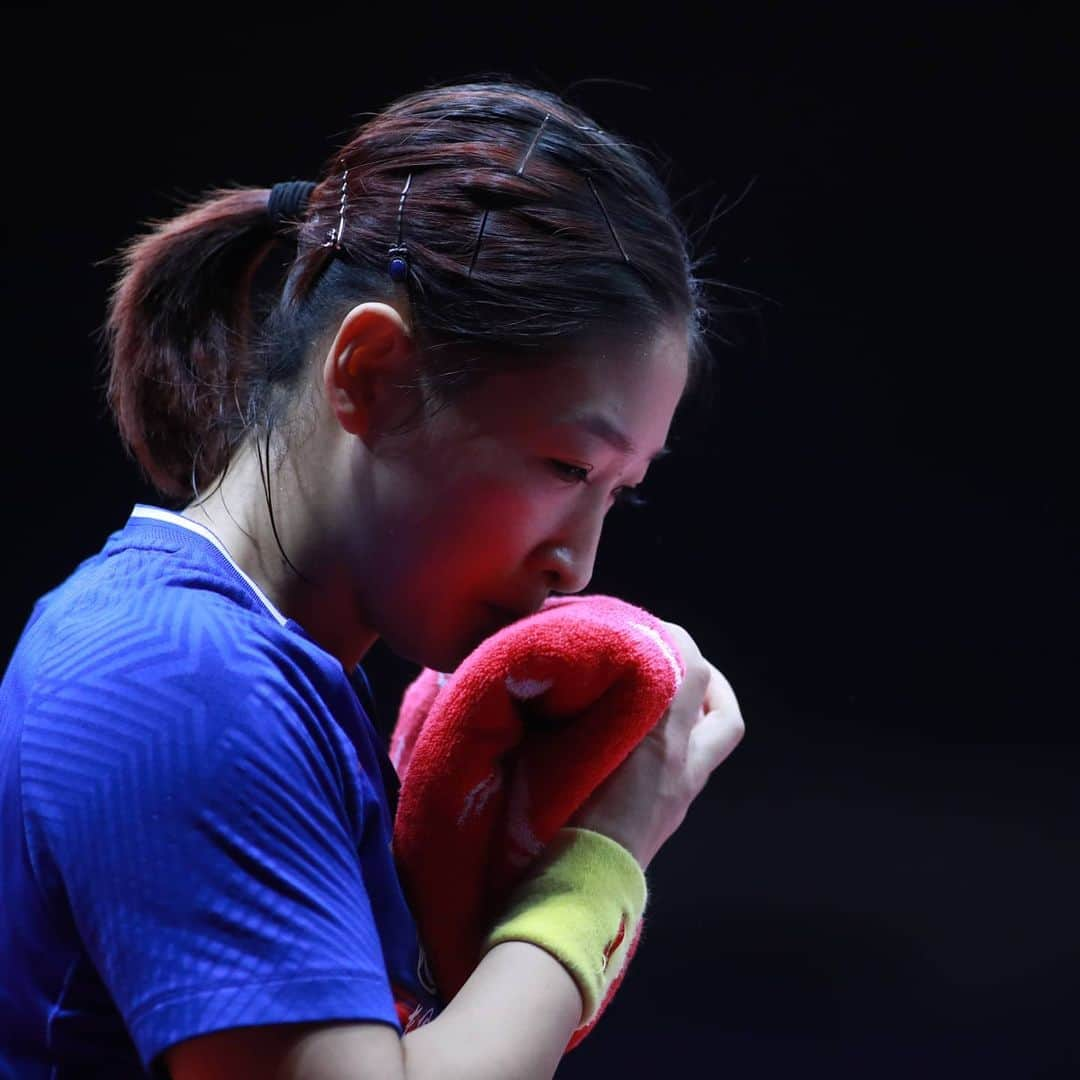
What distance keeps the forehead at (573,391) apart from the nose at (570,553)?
4cm

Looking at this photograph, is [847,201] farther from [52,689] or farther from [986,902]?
[52,689]

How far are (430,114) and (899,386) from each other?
0.48 meters

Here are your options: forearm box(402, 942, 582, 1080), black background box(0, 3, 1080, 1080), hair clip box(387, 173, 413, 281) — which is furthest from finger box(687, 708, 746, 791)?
black background box(0, 3, 1080, 1080)

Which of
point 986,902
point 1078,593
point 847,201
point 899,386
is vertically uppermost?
point 847,201

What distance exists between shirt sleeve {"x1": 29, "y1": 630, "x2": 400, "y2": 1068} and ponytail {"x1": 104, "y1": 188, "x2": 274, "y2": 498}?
0.23 m

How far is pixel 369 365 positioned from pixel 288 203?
0.44 ft

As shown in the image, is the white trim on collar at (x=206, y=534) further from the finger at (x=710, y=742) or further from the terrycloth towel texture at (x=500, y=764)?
the finger at (x=710, y=742)

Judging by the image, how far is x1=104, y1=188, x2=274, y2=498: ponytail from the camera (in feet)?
2.15

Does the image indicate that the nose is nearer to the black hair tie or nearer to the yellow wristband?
the yellow wristband

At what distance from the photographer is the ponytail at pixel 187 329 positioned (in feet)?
2.15

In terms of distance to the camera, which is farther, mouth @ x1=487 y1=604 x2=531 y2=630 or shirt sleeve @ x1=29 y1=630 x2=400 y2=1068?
mouth @ x1=487 y1=604 x2=531 y2=630

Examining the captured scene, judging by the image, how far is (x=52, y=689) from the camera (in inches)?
17.9

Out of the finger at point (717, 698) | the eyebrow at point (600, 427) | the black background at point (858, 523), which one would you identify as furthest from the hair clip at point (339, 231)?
the black background at point (858, 523)

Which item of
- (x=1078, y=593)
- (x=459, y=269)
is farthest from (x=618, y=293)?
(x=1078, y=593)
